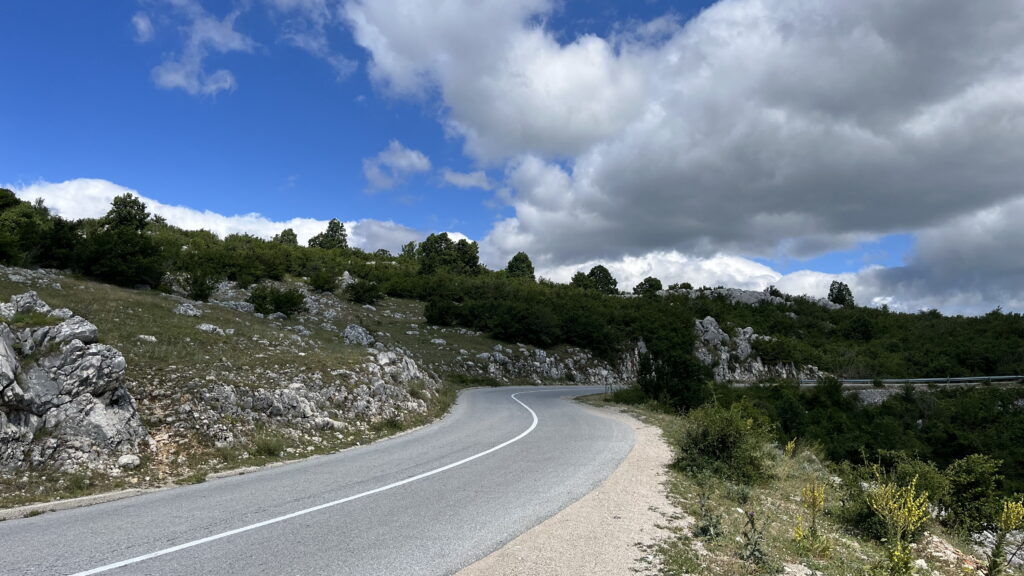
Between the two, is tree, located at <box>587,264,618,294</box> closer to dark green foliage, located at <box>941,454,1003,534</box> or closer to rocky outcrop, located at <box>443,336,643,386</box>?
rocky outcrop, located at <box>443,336,643,386</box>

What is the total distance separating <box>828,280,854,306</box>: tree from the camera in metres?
107

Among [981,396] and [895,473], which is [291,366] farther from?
[981,396]

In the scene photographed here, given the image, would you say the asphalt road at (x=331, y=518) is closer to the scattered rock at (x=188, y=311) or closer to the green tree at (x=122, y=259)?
the scattered rock at (x=188, y=311)

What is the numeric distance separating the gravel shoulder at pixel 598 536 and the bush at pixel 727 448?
1689mm

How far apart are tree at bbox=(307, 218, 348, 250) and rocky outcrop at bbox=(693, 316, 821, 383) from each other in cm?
6421

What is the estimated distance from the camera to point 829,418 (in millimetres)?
32094

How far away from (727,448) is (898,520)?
5.72m

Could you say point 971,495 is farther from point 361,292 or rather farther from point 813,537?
point 361,292

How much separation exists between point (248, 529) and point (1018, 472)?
3356 centimetres

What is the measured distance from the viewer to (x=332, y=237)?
95.7 metres

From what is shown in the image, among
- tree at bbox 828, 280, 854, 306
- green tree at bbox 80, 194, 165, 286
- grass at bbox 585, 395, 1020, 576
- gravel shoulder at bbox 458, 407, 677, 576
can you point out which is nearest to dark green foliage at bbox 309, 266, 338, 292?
green tree at bbox 80, 194, 165, 286

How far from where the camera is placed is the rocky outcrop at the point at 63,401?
1002 centimetres

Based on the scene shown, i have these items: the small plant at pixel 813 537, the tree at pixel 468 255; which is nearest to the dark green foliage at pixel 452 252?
the tree at pixel 468 255

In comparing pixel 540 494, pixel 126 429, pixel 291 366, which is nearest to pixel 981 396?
pixel 540 494
